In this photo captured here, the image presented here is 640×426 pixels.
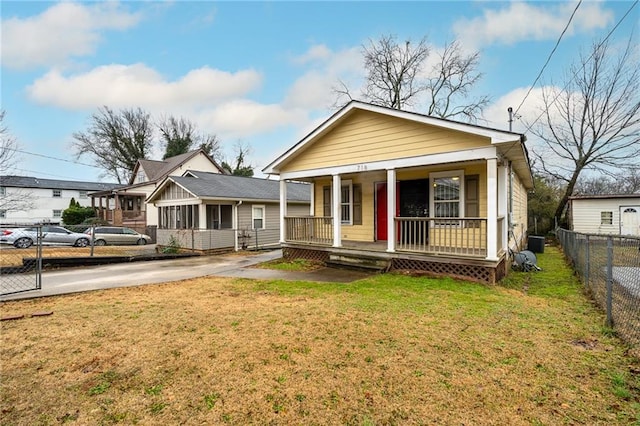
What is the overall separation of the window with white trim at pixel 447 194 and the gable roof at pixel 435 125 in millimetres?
1401

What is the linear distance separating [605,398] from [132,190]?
31.9 meters

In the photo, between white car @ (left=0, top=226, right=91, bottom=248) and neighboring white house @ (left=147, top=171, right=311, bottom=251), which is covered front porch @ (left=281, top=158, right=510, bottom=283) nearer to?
neighboring white house @ (left=147, top=171, right=311, bottom=251)

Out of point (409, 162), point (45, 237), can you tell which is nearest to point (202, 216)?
point (45, 237)

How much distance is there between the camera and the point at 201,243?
15.9m

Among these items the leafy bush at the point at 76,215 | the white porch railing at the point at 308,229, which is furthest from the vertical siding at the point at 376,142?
the leafy bush at the point at 76,215

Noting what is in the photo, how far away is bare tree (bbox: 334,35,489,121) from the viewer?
81.6 ft

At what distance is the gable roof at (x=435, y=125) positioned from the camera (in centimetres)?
699

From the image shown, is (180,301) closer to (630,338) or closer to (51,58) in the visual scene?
(630,338)

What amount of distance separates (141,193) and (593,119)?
120 feet

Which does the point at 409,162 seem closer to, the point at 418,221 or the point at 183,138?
the point at 418,221

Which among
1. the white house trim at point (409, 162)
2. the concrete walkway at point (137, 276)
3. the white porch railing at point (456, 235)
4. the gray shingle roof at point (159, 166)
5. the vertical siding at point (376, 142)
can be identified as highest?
the gray shingle roof at point (159, 166)

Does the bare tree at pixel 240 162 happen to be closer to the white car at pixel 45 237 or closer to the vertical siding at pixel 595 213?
the white car at pixel 45 237

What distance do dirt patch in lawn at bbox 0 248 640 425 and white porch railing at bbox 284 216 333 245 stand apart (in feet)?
17.9

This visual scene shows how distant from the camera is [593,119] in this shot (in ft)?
73.8
